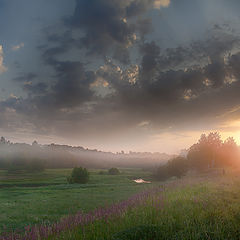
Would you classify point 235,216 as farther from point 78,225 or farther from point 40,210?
point 40,210

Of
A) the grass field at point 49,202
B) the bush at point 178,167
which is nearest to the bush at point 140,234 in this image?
the grass field at point 49,202

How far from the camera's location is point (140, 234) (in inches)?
266

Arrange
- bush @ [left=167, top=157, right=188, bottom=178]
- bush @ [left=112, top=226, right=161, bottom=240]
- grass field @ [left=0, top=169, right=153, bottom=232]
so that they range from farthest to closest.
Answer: bush @ [left=167, top=157, right=188, bottom=178] < grass field @ [left=0, top=169, right=153, bottom=232] < bush @ [left=112, top=226, right=161, bottom=240]

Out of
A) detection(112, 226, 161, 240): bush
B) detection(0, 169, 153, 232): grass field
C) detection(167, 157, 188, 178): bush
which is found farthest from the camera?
detection(167, 157, 188, 178): bush

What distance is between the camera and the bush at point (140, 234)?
653 cm

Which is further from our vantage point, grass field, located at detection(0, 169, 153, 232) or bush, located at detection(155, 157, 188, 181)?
bush, located at detection(155, 157, 188, 181)

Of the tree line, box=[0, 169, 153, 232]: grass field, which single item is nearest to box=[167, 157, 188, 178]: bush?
the tree line

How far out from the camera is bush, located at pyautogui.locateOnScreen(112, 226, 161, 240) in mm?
6532

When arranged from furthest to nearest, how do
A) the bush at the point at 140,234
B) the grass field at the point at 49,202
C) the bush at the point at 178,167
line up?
the bush at the point at 178,167 < the grass field at the point at 49,202 < the bush at the point at 140,234

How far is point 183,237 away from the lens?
6.16 m

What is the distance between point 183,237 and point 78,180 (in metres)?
→ 55.6

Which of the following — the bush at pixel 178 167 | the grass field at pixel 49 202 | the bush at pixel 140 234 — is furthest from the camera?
the bush at pixel 178 167

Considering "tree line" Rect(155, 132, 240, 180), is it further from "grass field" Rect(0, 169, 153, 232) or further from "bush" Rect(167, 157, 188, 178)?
"grass field" Rect(0, 169, 153, 232)

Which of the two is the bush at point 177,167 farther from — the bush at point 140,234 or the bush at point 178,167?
the bush at point 140,234
